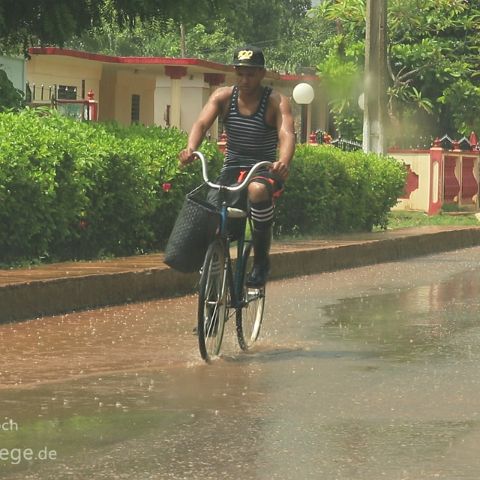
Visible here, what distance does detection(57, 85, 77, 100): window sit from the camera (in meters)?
40.7

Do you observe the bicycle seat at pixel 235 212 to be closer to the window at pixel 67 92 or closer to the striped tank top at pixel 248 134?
the striped tank top at pixel 248 134

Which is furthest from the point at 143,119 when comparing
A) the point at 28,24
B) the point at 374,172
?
the point at 28,24

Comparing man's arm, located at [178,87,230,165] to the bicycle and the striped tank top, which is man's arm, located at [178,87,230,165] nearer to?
the striped tank top

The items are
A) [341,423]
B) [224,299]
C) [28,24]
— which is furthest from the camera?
[28,24]

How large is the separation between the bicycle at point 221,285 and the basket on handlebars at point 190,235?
0.28 ft

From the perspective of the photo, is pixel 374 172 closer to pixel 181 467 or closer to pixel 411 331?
pixel 411 331

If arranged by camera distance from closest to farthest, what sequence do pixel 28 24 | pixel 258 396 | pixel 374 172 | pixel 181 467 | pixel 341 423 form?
pixel 181 467 → pixel 341 423 → pixel 258 396 → pixel 28 24 → pixel 374 172

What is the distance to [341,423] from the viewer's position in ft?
22.1

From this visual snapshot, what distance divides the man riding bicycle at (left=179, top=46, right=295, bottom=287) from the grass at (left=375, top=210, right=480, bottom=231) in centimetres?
1347

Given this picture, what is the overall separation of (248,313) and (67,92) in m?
32.2

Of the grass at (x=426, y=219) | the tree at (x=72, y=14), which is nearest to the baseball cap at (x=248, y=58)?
the tree at (x=72, y=14)

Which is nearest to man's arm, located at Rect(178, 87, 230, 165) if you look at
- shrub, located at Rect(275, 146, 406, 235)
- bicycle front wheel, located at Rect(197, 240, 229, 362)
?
bicycle front wheel, located at Rect(197, 240, 229, 362)

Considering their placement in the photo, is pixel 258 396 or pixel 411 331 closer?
pixel 258 396

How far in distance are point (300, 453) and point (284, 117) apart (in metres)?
3.37
